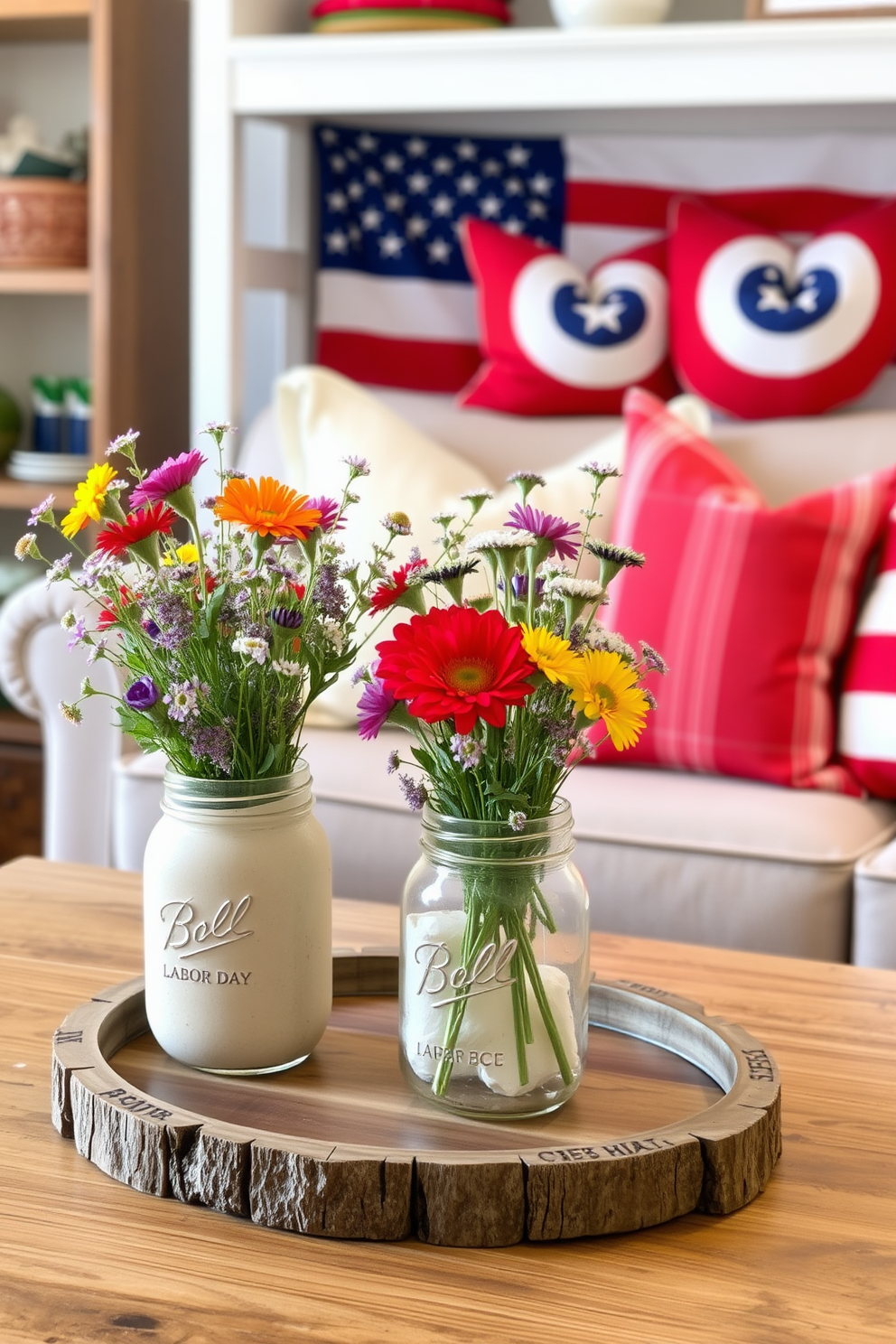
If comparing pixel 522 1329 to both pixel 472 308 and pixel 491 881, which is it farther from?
pixel 472 308

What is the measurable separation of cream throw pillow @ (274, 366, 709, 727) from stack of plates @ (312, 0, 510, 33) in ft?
1.92

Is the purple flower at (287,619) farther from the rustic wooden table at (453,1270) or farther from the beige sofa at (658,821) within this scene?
the beige sofa at (658,821)

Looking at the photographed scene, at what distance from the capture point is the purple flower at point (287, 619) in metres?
0.73

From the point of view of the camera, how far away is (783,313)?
82.8 inches

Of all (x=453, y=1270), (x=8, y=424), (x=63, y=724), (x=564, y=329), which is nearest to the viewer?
(x=453, y=1270)

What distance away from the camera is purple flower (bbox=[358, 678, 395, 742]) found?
72 cm

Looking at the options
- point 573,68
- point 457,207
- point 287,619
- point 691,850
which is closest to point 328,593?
point 287,619

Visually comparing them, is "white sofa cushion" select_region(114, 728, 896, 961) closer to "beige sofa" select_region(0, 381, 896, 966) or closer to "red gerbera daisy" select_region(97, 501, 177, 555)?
"beige sofa" select_region(0, 381, 896, 966)

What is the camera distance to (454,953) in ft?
2.47

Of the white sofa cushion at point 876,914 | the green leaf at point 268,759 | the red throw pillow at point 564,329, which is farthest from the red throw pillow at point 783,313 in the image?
the green leaf at point 268,759

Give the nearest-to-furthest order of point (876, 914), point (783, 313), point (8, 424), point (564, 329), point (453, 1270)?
point (453, 1270) → point (876, 914) → point (783, 313) → point (564, 329) → point (8, 424)

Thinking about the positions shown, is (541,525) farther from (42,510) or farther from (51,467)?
(51,467)

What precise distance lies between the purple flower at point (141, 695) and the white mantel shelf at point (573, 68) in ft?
5.44

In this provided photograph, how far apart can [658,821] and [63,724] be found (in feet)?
2.55
